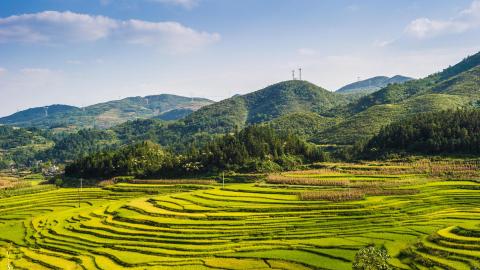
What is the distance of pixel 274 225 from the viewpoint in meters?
67.9

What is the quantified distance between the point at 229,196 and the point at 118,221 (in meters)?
21.5

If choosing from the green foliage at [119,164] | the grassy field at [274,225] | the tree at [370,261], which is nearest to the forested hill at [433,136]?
the grassy field at [274,225]

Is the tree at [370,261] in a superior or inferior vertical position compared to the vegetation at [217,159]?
inferior

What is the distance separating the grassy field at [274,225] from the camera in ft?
177

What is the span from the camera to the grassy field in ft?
177

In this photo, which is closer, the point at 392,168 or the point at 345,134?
the point at 392,168

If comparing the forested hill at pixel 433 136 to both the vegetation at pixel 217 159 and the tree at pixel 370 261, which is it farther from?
the tree at pixel 370 261

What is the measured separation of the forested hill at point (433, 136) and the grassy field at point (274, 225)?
1344 cm

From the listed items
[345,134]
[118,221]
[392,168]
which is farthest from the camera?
[345,134]

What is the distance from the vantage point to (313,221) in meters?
68.2

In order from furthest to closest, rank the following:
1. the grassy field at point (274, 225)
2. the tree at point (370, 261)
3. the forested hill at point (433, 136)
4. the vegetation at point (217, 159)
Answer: the vegetation at point (217, 159), the forested hill at point (433, 136), the grassy field at point (274, 225), the tree at point (370, 261)

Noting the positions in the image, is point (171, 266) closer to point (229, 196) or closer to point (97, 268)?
point (97, 268)

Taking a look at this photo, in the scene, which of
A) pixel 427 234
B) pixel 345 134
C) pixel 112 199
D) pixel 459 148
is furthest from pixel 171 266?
pixel 345 134

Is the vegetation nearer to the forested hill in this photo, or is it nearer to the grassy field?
the grassy field
